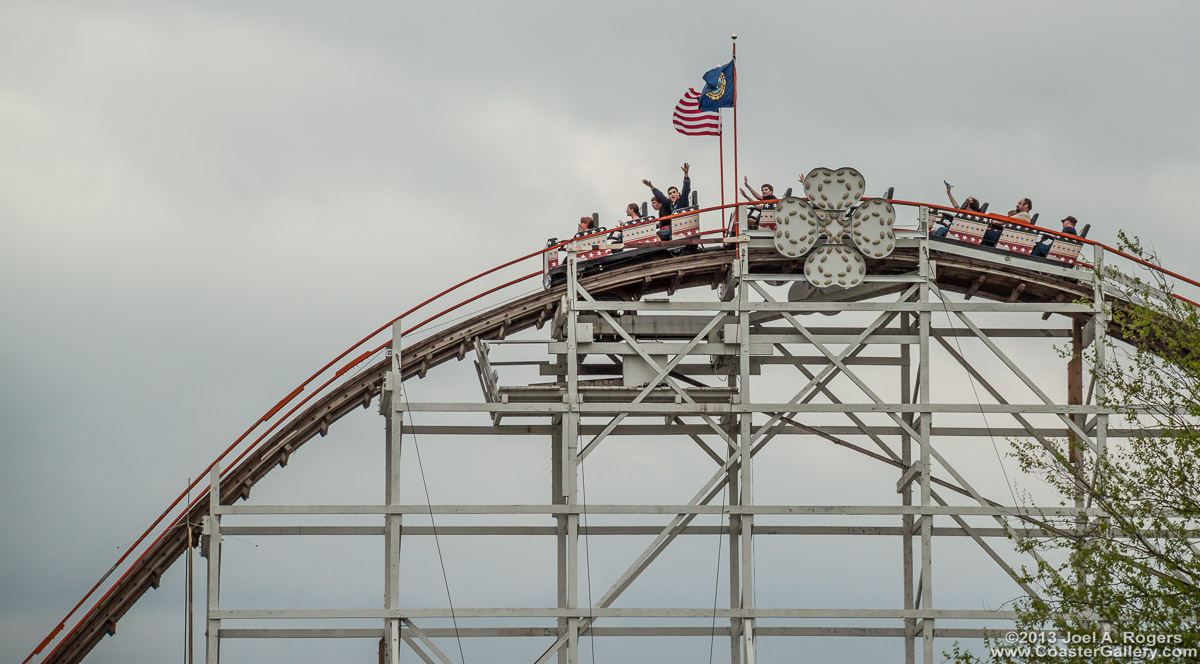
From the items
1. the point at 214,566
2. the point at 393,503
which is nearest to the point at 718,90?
the point at 393,503

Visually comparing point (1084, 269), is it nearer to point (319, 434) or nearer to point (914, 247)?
point (914, 247)

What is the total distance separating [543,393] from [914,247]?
7.58m

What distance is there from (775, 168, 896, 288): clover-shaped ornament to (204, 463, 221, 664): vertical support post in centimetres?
1131

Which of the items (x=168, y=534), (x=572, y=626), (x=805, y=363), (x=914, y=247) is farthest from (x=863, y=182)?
(x=168, y=534)

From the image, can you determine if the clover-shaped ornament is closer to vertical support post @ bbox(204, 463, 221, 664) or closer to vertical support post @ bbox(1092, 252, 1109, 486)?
vertical support post @ bbox(1092, 252, 1109, 486)

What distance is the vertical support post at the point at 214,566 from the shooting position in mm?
35656

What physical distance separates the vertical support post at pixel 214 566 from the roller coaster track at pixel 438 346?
487mm

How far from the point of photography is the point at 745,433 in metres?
36.8

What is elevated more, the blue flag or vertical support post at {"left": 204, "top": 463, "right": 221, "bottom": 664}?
the blue flag

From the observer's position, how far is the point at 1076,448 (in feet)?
121

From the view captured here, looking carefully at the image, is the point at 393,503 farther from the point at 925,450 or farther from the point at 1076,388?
the point at 1076,388

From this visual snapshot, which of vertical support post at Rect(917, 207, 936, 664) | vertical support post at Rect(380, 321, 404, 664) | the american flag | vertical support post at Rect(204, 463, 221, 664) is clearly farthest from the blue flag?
vertical support post at Rect(204, 463, 221, 664)

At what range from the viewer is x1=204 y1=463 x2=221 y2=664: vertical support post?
35.7 m

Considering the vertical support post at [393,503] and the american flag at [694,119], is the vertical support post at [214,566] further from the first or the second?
the american flag at [694,119]
